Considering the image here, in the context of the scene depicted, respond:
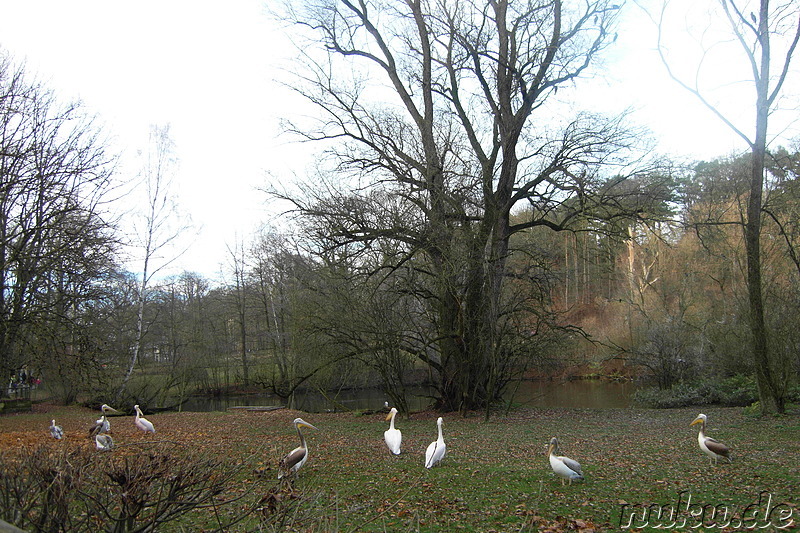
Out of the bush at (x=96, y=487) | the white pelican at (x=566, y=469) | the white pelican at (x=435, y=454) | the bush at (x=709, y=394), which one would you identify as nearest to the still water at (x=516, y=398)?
the bush at (x=709, y=394)

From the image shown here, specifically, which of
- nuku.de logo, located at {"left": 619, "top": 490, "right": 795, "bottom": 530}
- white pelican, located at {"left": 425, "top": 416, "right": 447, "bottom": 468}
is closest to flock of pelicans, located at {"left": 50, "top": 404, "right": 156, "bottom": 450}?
white pelican, located at {"left": 425, "top": 416, "right": 447, "bottom": 468}

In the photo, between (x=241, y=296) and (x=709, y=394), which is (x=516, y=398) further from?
(x=241, y=296)

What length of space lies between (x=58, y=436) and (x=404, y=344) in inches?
348

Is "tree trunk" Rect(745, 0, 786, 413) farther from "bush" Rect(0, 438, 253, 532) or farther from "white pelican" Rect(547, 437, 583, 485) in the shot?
"bush" Rect(0, 438, 253, 532)

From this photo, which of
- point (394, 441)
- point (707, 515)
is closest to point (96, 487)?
point (707, 515)

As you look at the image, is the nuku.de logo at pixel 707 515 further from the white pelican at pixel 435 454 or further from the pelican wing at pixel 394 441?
the pelican wing at pixel 394 441

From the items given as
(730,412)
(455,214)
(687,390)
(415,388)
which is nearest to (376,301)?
(455,214)

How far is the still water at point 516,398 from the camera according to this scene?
2170 cm

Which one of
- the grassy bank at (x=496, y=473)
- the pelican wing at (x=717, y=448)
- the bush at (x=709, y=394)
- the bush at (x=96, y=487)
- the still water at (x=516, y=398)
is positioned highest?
the bush at (x=96, y=487)

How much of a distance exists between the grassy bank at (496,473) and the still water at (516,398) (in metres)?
6.72

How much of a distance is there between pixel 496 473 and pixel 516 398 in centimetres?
1670

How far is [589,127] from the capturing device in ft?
50.4

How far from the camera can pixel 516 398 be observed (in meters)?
23.8

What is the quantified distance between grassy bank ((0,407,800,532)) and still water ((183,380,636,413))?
6.72 meters
